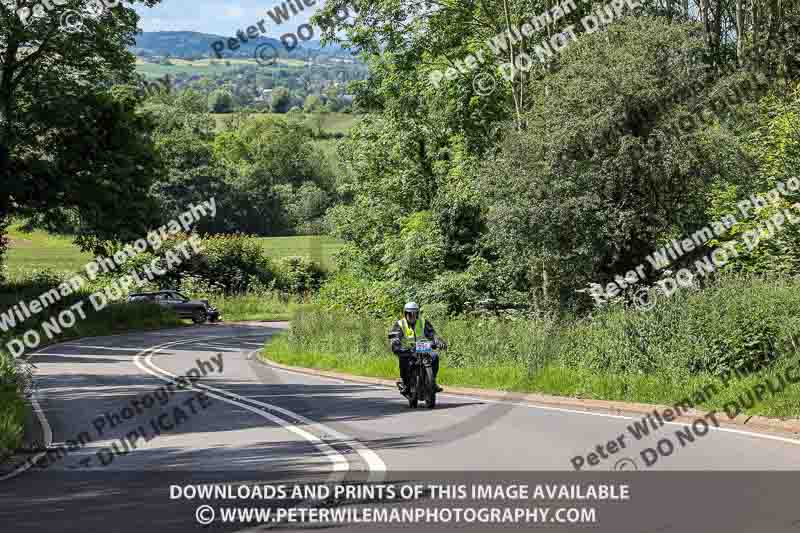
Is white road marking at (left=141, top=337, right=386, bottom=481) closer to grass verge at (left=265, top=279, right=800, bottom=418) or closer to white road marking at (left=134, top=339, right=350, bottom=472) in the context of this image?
white road marking at (left=134, top=339, right=350, bottom=472)

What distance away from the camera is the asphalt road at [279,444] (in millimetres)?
10461

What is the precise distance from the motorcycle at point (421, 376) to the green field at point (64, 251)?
5320cm

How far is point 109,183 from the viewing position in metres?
47.3

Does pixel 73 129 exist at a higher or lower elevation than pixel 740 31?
lower

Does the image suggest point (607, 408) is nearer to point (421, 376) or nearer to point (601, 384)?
point (601, 384)

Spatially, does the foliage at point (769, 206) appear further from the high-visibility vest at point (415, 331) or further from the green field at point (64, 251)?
the green field at point (64, 251)

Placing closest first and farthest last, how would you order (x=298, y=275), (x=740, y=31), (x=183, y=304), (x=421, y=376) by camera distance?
(x=421, y=376)
(x=740, y=31)
(x=183, y=304)
(x=298, y=275)

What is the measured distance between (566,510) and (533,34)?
3411 cm

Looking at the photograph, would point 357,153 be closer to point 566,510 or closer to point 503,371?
point 503,371

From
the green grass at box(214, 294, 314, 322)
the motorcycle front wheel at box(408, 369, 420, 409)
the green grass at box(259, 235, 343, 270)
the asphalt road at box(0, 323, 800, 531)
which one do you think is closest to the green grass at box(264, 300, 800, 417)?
the asphalt road at box(0, 323, 800, 531)

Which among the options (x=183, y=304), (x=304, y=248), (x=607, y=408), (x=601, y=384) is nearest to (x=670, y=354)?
(x=601, y=384)

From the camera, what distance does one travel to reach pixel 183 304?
6184 cm

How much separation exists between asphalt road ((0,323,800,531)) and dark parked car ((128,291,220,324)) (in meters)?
35.1

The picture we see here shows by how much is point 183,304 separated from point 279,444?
1909 inches
